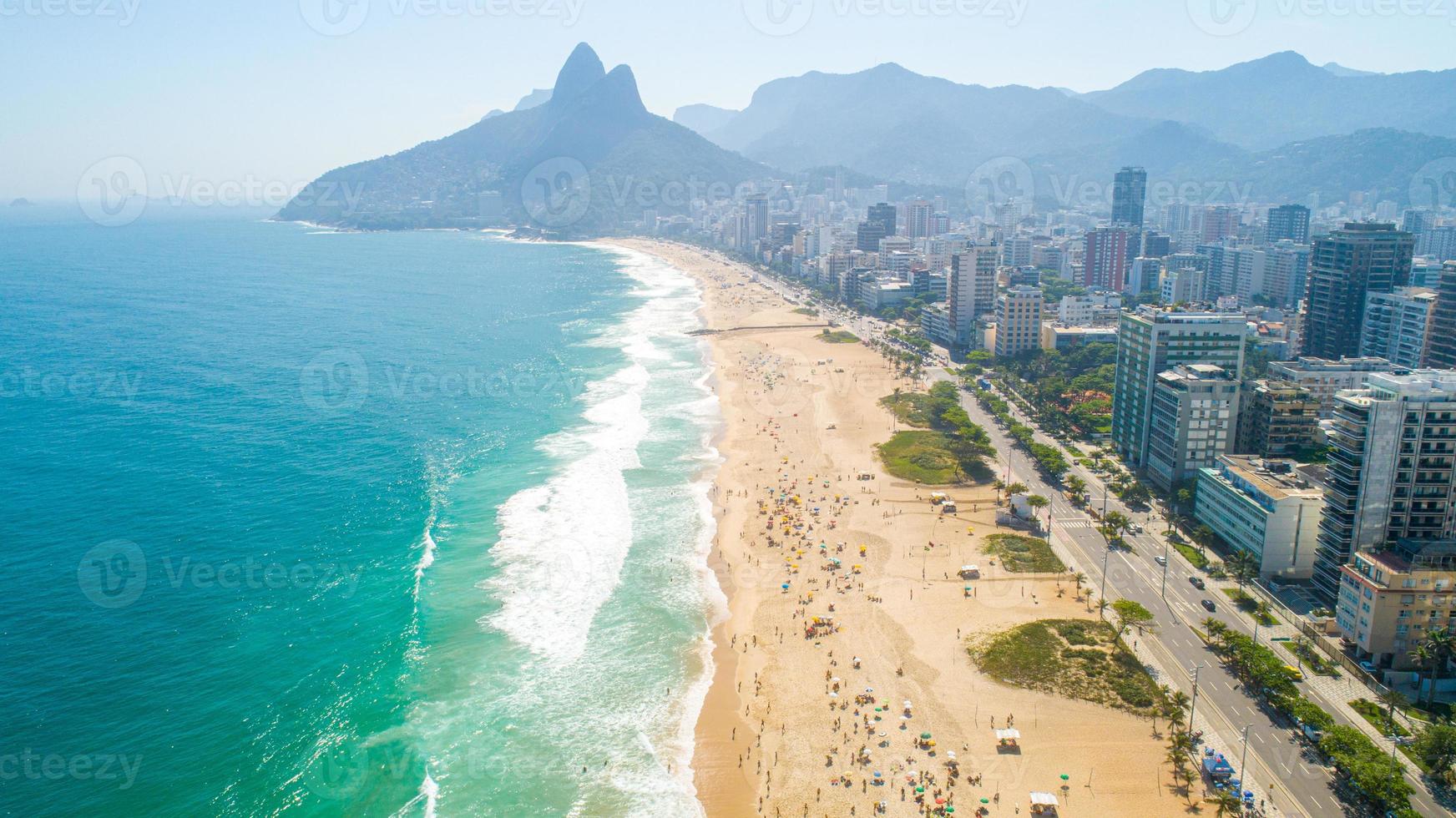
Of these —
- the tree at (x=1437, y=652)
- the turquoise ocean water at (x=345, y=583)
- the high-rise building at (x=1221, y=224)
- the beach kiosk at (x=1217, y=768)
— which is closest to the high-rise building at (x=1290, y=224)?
the high-rise building at (x=1221, y=224)

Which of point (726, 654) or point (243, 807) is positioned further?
point (726, 654)

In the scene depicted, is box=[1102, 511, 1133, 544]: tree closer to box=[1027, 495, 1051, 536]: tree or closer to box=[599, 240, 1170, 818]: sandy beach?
box=[1027, 495, 1051, 536]: tree

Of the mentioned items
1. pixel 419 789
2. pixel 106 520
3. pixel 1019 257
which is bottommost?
pixel 419 789

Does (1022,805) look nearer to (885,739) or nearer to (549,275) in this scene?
(885,739)

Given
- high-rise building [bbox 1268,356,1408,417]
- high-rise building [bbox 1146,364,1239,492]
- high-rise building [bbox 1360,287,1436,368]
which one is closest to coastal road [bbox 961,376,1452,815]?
high-rise building [bbox 1146,364,1239,492]

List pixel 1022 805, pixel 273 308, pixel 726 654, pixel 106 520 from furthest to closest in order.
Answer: pixel 273 308, pixel 106 520, pixel 726 654, pixel 1022 805

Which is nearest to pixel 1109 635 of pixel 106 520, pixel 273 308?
pixel 106 520
